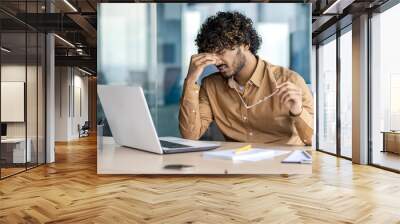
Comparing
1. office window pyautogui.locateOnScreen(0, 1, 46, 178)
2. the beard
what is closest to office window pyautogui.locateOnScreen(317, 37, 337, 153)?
office window pyautogui.locateOnScreen(0, 1, 46, 178)

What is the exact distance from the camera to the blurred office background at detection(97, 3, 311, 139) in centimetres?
214

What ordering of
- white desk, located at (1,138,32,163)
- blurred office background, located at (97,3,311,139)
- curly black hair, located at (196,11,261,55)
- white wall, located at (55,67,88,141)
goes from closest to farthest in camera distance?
curly black hair, located at (196,11,261,55)
blurred office background, located at (97,3,311,139)
white desk, located at (1,138,32,163)
white wall, located at (55,67,88,141)

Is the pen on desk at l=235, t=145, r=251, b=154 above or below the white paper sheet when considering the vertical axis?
above

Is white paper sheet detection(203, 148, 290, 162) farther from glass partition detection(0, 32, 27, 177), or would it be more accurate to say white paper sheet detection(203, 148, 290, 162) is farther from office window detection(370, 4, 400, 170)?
office window detection(370, 4, 400, 170)

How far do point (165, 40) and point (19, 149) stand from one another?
15.6ft

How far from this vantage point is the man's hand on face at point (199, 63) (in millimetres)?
1876

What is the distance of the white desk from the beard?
461cm

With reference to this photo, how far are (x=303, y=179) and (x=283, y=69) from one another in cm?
329

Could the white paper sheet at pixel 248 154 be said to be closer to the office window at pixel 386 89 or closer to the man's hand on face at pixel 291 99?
the man's hand on face at pixel 291 99

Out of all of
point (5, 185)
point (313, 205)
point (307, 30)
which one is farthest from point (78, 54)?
point (307, 30)

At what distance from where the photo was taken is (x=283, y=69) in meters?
2.15

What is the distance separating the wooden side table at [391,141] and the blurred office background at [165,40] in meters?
4.76

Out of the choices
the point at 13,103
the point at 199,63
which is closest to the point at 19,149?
the point at 13,103

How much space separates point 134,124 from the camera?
5.57ft
